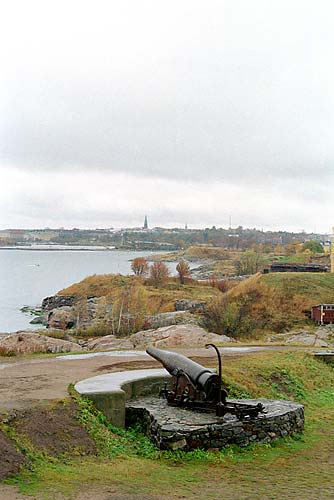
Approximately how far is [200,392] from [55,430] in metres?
2.61

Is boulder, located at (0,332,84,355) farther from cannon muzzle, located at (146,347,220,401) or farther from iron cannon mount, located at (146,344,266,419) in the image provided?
iron cannon mount, located at (146,344,266,419)

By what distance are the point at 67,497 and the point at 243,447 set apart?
3.91 meters

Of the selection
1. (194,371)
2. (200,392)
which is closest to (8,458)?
(200,392)

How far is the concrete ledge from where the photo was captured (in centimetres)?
1180

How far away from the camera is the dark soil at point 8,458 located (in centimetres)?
834

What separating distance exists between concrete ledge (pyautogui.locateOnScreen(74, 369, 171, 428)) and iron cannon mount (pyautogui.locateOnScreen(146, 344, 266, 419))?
0.92 meters

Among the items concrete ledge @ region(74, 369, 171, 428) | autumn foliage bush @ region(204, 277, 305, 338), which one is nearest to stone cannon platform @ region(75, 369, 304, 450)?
concrete ledge @ region(74, 369, 171, 428)

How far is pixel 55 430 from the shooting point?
10.3 meters

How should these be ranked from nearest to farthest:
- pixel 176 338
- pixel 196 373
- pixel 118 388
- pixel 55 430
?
pixel 55 430, pixel 196 373, pixel 118 388, pixel 176 338

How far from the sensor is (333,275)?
5481cm

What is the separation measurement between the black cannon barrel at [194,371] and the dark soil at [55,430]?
2.06 meters

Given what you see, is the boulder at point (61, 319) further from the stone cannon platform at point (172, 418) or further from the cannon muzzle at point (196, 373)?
the cannon muzzle at point (196, 373)

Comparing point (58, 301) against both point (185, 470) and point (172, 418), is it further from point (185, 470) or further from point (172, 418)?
point (185, 470)

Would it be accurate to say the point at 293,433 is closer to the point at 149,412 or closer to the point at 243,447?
the point at 243,447
